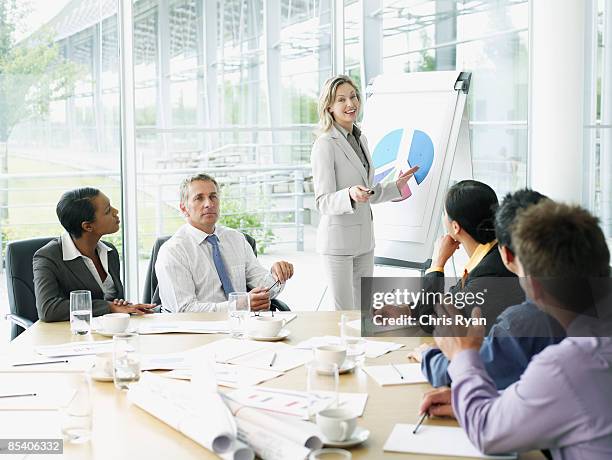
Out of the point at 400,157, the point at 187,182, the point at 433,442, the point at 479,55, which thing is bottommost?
the point at 433,442

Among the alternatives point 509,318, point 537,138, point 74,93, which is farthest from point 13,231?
point 509,318

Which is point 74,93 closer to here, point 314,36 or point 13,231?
point 13,231

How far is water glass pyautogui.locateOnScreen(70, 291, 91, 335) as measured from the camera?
287cm

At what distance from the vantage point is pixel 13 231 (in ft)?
17.3

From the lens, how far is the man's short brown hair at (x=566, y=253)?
5.65 ft

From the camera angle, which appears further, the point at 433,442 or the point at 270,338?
the point at 270,338

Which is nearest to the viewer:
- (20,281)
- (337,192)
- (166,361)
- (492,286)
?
(166,361)

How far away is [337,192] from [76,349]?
1.96 metres

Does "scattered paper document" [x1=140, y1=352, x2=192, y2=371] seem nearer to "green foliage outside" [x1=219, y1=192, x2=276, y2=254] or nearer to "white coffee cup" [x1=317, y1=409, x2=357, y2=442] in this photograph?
"white coffee cup" [x1=317, y1=409, x2=357, y2=442]

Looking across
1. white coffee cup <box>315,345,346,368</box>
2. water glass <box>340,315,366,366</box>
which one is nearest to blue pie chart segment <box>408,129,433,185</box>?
water glass <box>340,315,366,366</box>

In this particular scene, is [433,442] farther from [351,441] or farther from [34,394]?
[34,394]

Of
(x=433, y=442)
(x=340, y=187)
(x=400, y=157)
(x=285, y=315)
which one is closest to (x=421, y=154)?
(x=400, y=157)

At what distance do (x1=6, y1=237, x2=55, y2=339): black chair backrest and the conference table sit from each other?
59cm

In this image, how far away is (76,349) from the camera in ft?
8.91
